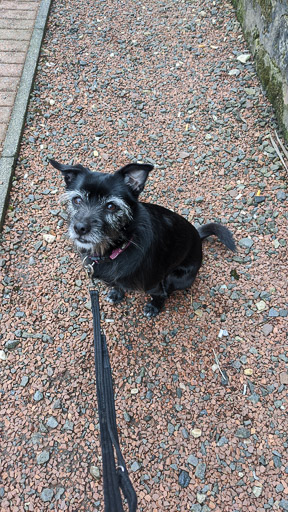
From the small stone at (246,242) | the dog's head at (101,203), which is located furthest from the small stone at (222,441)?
the small stone at (246,242)

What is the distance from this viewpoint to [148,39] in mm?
6371

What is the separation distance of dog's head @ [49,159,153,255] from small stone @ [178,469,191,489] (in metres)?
1.98

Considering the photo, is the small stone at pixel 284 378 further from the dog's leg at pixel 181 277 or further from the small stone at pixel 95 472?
the small stone at pixel 95 472

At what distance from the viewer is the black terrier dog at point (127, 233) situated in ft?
8.51

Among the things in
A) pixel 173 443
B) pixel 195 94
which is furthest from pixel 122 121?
pixel 173 443

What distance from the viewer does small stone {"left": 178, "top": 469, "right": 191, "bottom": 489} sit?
2.83 metres

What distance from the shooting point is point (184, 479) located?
9.35ft

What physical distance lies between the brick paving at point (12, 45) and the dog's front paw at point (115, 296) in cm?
282

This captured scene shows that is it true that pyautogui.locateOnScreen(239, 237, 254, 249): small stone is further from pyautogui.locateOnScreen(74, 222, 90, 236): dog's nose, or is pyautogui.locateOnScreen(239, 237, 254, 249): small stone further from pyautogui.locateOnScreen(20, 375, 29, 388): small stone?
pyautogui.locateOnScreen(20, 375, 29, 388): small stone

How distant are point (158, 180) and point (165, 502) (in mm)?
3603

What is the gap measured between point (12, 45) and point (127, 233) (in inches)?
210

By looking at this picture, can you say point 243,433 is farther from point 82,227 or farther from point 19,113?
point 19,113

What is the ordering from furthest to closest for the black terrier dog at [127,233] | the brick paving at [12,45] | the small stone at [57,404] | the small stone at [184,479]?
the brick paving at [12,45], the small stone at [57,404], the small stone at [184,479], the black terrier dog at [127,233]

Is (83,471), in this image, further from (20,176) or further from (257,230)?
(20,176)
